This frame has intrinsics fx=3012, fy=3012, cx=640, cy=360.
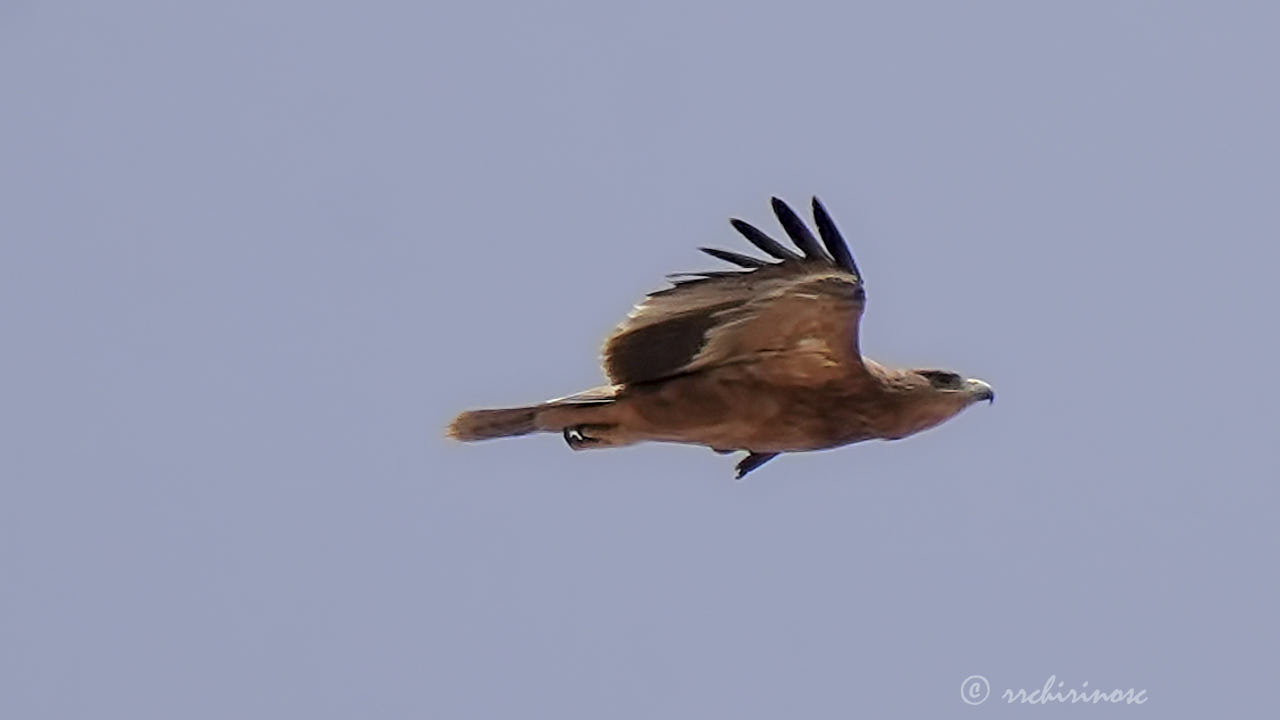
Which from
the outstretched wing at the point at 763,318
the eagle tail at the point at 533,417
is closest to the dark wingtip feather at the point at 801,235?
the outstretched wing at the point at 763,318

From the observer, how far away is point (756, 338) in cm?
1666

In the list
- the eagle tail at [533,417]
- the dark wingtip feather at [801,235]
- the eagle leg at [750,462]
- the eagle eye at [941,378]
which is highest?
the dark wingtip feather at [801,235]

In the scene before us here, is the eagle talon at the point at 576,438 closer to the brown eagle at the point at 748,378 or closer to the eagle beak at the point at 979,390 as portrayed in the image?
the brown eagle at the point at 748,378

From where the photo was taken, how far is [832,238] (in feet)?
53.2

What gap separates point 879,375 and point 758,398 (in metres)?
0.69

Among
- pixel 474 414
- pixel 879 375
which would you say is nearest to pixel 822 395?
pixel 879 375

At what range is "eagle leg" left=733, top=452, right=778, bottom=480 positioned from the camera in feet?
58.3

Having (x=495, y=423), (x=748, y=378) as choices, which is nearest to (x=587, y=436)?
(x=495, y=423)

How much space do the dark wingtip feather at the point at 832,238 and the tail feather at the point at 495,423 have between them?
2.00 meters

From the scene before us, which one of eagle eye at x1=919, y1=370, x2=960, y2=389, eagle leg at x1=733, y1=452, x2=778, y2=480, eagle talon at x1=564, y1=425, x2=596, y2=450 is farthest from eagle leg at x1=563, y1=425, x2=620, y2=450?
eagle eye at x1=919, y1=370, x2=960, y2=389

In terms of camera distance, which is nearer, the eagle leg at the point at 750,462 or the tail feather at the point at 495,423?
the tail feather at the point at 495,423

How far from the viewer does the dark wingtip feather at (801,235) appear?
16.2 metres

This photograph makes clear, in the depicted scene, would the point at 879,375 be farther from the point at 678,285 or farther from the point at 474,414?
the point at 474,414

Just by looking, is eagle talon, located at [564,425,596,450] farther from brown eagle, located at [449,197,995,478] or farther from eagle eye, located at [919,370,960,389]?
eagle eye, located at [919,370,960,389]
